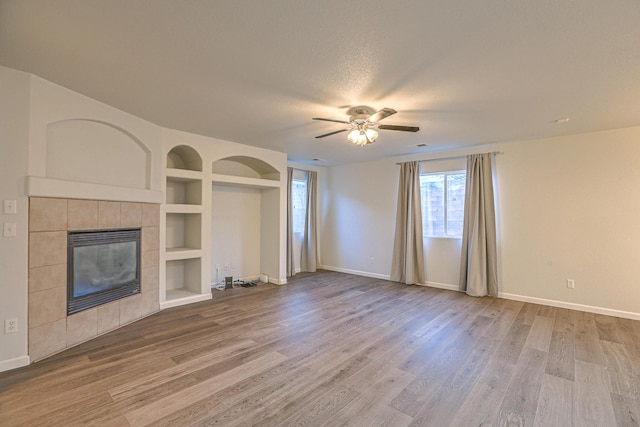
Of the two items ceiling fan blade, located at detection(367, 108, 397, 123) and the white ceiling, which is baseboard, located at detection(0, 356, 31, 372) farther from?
ceiling fan blade, located at detection(367, 108, 397, 123)

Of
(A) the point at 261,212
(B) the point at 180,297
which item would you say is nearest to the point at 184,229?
(B) the point at 180,297

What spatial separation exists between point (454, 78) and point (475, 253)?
345 centimetres

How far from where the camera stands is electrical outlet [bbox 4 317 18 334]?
2.50 meters

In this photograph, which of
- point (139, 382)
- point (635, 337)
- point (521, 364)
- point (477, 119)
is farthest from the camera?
point (477, 119)

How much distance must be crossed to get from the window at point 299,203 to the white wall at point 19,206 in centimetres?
473

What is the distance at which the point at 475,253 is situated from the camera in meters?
4.98

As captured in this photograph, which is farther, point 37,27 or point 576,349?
point 576,349

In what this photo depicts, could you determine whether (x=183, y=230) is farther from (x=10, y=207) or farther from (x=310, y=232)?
(x=310, y=232)

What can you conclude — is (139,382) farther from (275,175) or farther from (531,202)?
(531,202)

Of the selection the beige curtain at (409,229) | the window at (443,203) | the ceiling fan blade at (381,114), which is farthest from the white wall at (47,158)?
the window at (443,203)

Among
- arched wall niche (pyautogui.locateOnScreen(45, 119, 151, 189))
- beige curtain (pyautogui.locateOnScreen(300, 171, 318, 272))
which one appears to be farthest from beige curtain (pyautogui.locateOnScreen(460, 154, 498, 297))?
arched wall niche (pyautogui.locateOnScreen(45, 119, 151, 189))

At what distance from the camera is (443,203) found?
220 inches

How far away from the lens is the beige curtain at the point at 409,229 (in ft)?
18.8

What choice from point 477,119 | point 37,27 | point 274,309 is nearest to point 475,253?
point 477,119
